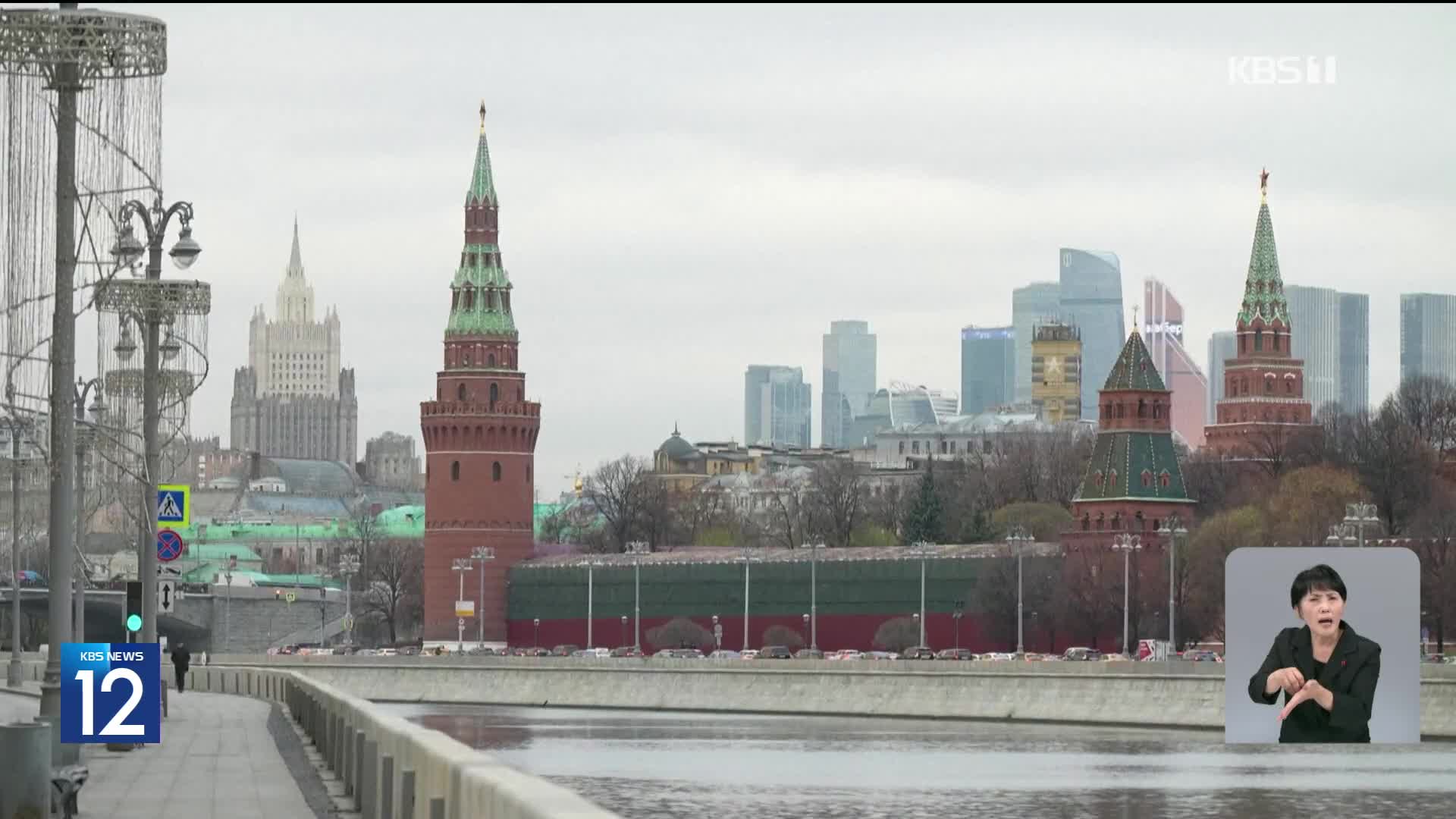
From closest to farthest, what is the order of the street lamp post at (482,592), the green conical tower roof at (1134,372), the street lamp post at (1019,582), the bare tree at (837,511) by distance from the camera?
the street lamp post at (1019,582) → the green conical tower roof at (1134,372) → the street lamp post at (482,592) → the bare tree at (837,511)

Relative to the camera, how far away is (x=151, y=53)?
28.3m

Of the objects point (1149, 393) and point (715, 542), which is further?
point (715, 542)

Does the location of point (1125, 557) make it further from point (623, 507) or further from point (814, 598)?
point (623, 507)

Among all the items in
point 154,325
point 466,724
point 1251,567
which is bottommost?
point 466,724

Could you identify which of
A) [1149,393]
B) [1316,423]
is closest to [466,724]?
[1149,393]

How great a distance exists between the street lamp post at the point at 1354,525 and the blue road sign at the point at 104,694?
62.6m

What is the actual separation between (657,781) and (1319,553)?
9.59 m

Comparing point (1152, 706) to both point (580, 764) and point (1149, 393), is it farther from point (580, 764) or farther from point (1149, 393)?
point (1149, 393)

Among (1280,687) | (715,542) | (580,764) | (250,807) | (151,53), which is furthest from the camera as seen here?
(715,542)

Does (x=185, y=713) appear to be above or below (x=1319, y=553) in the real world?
below

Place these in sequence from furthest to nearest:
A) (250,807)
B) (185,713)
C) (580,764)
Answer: (185,713), (580,764), (250,807)

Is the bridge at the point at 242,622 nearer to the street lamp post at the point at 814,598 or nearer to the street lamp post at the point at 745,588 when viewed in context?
the street lamp post at the point at 745,588

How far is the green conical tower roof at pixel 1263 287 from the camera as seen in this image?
187m

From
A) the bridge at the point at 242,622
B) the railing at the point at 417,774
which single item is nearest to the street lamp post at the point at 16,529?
the railing at the point at 417,774
